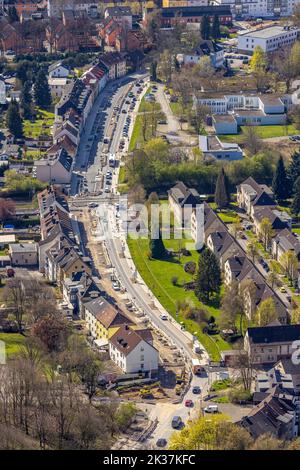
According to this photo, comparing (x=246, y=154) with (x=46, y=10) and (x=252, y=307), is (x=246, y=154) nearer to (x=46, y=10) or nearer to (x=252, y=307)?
(x=252, y=307)

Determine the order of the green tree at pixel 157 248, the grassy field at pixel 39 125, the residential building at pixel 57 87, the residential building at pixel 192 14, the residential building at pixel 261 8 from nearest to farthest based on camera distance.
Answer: the green tree at pixel 157 248
the grassy field at pixel 39 125
the residential building at pixel 57 87
the residential building at pixel 192 14
the residential building at pixel 261 8

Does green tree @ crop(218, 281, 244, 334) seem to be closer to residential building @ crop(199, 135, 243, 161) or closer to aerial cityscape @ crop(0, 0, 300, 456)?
aerial cityscape @ crop(0, 0, 300, 456)

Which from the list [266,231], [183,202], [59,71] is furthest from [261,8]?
[266,231]

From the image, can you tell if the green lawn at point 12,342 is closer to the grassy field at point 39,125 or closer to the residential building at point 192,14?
the grassy field at point 39,125

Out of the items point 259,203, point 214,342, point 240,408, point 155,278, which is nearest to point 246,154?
point 259,203

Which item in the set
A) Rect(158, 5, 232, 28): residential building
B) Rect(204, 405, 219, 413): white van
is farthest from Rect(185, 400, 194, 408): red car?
Rect(158, 5, 232, 28): residential building

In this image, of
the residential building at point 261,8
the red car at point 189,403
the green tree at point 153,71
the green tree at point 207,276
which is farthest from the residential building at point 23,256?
the residential building at point 261,8
